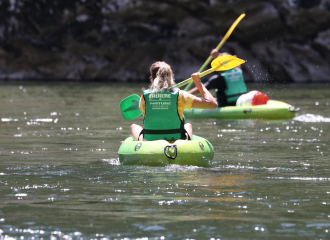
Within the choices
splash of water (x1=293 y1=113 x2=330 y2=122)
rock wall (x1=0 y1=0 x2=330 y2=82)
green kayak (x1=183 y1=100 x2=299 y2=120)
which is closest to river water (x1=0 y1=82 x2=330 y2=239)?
splash of water (x1=293 y1=113 x2=330 y2=122)

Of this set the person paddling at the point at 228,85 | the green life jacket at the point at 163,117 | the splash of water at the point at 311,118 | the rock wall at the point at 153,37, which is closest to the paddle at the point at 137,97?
the green life jacket at the point at 163,117

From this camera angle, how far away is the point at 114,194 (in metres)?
4.39

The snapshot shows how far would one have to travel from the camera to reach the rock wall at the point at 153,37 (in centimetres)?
2566

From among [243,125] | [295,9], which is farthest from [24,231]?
[295,9]

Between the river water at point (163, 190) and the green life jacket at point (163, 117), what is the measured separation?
454 mm

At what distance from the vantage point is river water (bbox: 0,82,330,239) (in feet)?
11.4

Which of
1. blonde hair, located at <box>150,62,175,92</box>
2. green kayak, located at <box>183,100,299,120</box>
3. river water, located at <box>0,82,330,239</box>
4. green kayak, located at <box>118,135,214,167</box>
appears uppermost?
blonde hair, located at <box>150,62,175,92</box>

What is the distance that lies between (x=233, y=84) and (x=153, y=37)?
54.1ft

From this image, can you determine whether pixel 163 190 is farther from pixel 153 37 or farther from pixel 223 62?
pixel 153 37

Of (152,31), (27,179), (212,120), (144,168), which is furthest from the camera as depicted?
(152,31)

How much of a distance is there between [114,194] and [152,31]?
23163 mm

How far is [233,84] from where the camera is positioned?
1116cm

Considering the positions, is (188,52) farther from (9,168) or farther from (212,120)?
(9,168)

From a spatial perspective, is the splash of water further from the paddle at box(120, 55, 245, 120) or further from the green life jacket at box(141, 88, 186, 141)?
the green life jacket at box(141, 88, 186, 141)
